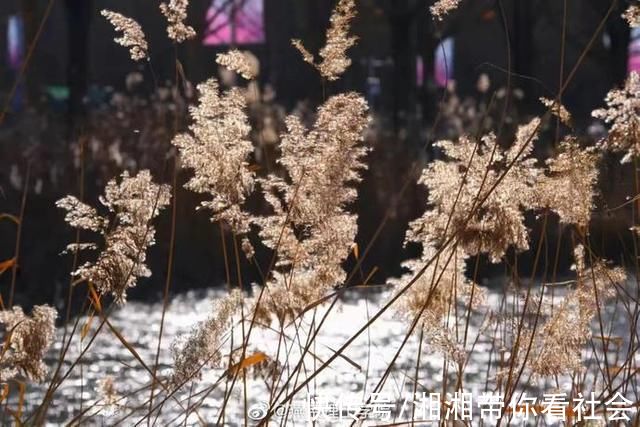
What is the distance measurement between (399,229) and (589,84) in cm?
130

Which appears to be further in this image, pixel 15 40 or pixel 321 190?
→ pixel 15 40

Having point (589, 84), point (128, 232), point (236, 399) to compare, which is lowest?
point (236, 399)

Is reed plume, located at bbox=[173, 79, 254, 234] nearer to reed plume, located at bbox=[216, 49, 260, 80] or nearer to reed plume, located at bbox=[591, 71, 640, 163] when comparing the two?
reed plume, located at bbox=[216, 49, 260, 80]

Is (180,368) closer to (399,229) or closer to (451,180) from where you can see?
(451,180)

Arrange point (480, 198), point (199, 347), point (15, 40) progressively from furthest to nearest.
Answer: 1. point (15, 40)
2. point (480, 198)
3. point (199, 347)

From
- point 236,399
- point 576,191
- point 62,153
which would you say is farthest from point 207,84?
point 62,153

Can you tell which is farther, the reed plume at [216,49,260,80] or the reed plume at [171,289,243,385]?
the reed plume at [216,49,260,80]

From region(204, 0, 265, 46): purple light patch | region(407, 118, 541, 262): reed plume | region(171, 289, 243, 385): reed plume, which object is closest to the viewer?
region(171, 289, 243, 385): reed plume

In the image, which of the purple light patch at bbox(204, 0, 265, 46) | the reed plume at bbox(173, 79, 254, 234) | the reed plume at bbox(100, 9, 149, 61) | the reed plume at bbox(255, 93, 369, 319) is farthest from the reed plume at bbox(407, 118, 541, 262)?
the purple light patch at bbox(204, 0, 265, 46)

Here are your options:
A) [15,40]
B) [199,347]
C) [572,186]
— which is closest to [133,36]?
[199,347]

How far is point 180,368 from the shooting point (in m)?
1.40

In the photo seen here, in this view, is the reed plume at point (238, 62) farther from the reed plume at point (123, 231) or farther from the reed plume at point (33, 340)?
the reed plume at point (33, 340)

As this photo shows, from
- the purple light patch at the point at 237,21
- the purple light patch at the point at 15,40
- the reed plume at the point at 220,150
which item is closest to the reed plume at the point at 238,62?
the reed plume at the point at 220,150

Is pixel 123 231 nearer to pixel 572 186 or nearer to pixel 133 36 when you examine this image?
pixel 133 36
